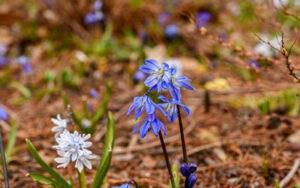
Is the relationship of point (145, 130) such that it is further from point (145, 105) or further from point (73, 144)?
point (73, 144)

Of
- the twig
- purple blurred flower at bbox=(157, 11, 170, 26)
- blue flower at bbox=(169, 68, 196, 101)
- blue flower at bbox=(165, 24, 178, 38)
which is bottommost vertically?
the twig

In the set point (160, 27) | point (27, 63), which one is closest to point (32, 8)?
point (27, 63)

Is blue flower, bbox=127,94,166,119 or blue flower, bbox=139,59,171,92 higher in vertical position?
blue flower, bbox=139,59,171,92

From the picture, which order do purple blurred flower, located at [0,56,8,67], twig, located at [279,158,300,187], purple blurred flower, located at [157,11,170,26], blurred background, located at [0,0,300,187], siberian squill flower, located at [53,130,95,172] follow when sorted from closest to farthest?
1. siberian squill flower, located at [53,130,95,172]
2. twig, located at [279,158,300,187]
3. blurred background, located at [0,0,300,187]
4. purple blurred flower, located at [0,56,8,67]
5. purple blurred flower, located at [157,11,170,26]

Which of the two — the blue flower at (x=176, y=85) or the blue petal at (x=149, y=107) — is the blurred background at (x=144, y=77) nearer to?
the blue flower at (x=176, y=85)

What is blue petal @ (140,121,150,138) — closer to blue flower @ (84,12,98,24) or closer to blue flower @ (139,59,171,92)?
blue flower @ (139,59,171,92)

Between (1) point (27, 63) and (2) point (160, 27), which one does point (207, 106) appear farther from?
(1) point (27, 63)

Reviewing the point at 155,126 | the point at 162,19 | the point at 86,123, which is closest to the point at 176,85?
the point at 155,126

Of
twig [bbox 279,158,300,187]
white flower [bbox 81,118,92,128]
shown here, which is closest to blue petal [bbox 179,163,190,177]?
twig [bbox 279,158,300,187]
